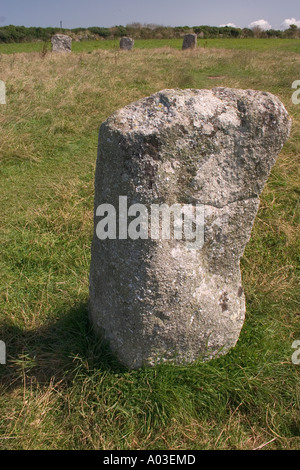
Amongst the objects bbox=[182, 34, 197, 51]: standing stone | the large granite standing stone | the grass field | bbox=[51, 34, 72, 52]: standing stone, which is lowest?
the grass field

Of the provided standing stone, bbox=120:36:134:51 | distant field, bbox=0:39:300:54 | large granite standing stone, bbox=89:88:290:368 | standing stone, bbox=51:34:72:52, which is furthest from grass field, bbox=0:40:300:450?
distant field, bbox=0:39:300:54

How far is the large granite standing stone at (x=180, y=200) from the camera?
2115 mm

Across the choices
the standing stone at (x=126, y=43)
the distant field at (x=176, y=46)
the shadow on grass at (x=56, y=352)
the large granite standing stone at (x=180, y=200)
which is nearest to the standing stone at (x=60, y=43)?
the distant field at (x=176, y=46)

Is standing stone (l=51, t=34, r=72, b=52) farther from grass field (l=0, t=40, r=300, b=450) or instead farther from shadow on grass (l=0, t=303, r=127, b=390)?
shadow on grass (l=0, t=303, r=127, b=390)

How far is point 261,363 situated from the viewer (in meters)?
2.72

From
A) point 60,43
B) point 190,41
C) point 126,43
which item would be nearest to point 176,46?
point 190,41

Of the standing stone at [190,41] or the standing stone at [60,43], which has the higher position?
the standing stone at [190,41]

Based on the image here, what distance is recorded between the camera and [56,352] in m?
2.77

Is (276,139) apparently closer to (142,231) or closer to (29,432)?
(142,231)

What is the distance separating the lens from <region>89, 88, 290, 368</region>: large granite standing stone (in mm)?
2115

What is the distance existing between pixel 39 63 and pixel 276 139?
11862 mm

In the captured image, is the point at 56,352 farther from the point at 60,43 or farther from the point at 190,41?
the point at 190,41

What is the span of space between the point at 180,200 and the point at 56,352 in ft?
4.64

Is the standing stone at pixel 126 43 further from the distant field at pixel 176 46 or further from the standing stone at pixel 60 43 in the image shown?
the standing stone at pixel 60 43
